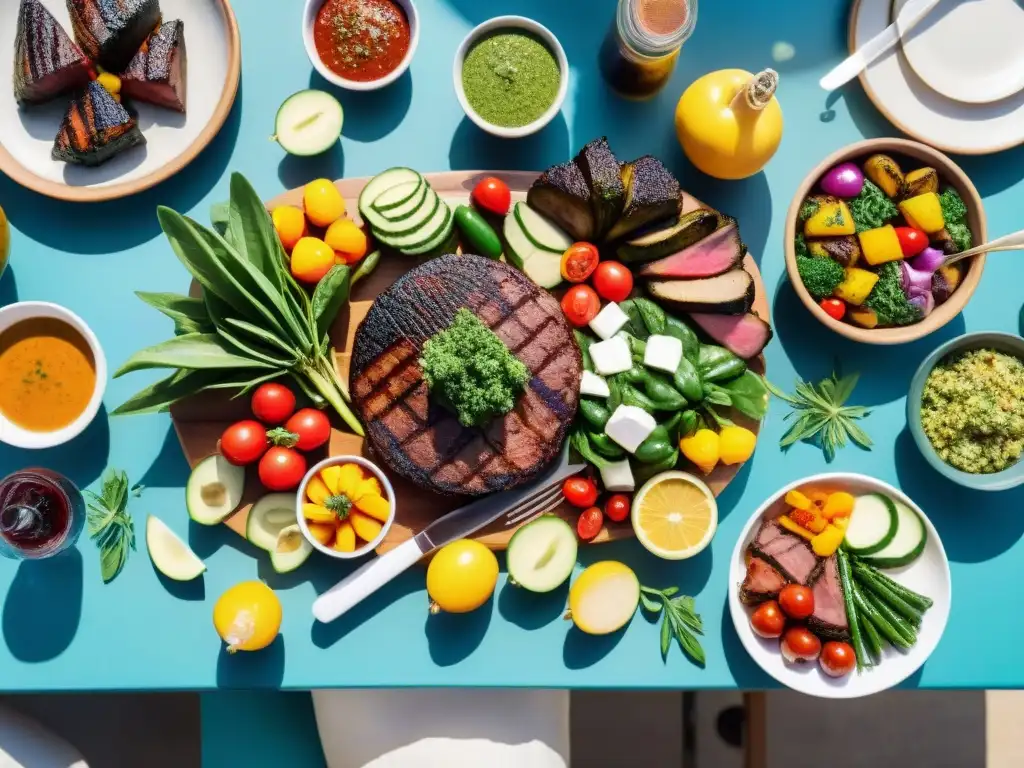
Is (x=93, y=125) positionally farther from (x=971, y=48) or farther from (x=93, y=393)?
(x=971, y=48)

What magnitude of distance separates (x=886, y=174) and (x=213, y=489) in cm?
238

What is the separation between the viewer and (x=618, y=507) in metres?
2.59

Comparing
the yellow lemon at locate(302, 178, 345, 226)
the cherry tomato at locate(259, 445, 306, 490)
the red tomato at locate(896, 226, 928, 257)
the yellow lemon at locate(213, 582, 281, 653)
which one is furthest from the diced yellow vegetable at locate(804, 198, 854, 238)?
the yellow lemon at locate(213, 582, 281, 653)

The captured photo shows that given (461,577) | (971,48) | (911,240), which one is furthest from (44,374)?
(971,48)

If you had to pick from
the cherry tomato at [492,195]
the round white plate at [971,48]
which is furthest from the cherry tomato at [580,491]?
the round white plate at [971,48]

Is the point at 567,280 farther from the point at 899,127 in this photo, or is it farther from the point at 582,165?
the point at 899,127

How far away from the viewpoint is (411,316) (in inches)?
98.9

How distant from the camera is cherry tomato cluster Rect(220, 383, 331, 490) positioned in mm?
2521

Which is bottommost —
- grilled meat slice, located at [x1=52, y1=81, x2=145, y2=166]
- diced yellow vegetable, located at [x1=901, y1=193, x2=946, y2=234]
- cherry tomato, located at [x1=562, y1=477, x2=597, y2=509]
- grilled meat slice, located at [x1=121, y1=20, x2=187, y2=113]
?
cherry tomato, located at [x1=562, y1=477, x2=597, y2=509]

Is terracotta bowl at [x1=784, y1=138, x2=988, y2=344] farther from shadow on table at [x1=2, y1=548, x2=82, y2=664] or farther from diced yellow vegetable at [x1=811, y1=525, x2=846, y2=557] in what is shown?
shadow on table at [x1=2, y1=548, x2=82, y2=664]

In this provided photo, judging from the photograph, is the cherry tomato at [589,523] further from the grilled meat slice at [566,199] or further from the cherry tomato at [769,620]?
the grilled meat slice at [566,199]

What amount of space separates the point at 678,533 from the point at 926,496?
919mm

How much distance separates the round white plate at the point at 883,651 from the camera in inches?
99.6

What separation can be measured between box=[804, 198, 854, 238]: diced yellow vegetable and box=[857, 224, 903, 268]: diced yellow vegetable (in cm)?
6
